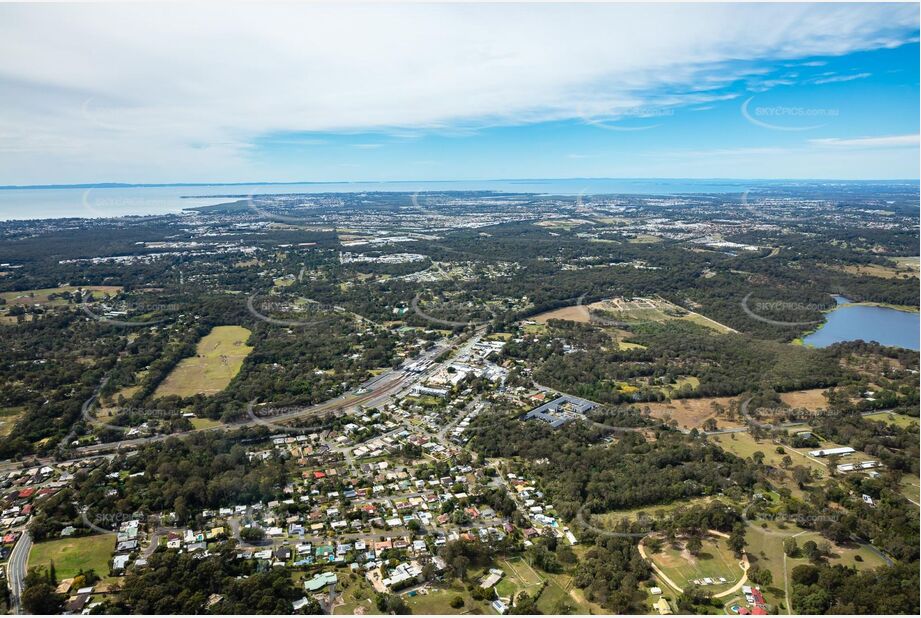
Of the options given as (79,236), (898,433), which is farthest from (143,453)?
(79,236)

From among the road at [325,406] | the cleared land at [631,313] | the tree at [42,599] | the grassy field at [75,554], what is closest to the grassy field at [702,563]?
the road at [325,406]

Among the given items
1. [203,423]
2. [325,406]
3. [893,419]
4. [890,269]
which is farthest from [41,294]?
[890,269]

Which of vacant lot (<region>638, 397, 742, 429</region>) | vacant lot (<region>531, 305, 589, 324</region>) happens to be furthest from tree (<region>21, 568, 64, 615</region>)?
vacant lot (<region>531, 305, 589, 324</region>)

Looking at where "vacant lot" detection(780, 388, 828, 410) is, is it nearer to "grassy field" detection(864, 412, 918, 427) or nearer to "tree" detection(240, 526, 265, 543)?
"grassy field" detection(864, 412, 918, 427)

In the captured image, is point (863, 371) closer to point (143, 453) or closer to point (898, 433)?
point (898, 433)

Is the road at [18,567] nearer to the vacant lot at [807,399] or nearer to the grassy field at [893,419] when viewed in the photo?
the vacant lot at [807,399]

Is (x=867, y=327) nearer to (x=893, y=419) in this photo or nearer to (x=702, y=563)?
(x=893, y=419)
